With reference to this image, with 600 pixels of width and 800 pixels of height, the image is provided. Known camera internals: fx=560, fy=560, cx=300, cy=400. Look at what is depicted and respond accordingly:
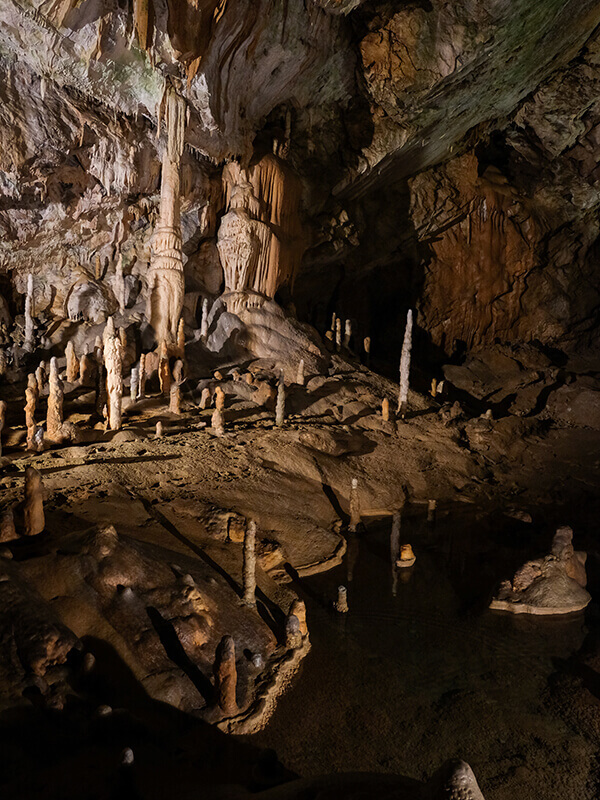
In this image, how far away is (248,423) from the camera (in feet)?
45.5

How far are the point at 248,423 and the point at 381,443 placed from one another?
3782 mm

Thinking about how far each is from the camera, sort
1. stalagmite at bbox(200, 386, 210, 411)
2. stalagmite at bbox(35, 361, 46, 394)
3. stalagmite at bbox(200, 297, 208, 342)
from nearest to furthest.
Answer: stalagmite at bbox(35, 361, 46, 394), stalagmite at bbox(200, 386, 210, 411), stalagmite at bbox(200, 297, 208, 342)

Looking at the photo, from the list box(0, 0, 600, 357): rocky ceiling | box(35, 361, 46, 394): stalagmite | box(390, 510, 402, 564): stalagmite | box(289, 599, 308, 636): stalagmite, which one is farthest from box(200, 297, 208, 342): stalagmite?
box(289, 599, 308, 636): stalagmite

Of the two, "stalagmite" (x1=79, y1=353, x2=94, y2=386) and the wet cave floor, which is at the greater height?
"stalagmite" (x1=79, y1=353, x2=94, y2=386)

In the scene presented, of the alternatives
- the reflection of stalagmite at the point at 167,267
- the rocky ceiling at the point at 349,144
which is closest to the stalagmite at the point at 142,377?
the reflection of stalagmite at the point at 167,267

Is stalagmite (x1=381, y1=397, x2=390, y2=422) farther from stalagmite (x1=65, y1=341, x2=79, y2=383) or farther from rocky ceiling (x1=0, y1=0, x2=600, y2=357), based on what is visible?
stalagmite (x1=65, y1=341, x2=79, y2=383)

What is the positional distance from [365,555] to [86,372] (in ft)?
30.6

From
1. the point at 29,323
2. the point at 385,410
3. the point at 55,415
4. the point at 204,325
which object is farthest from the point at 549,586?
the point at 29,323

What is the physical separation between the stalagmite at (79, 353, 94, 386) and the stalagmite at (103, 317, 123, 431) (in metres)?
3.48

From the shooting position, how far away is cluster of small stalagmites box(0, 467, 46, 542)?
6.79 meters

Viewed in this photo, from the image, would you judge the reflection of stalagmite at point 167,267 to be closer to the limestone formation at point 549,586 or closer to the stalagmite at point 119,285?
the stalagmite at point 119,285

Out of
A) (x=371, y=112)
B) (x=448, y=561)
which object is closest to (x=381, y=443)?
(x=448, y=561)

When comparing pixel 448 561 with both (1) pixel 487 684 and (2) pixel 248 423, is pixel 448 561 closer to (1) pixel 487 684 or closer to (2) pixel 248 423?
(1) pixel 487 684

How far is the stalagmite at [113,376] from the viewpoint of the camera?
11.0m
